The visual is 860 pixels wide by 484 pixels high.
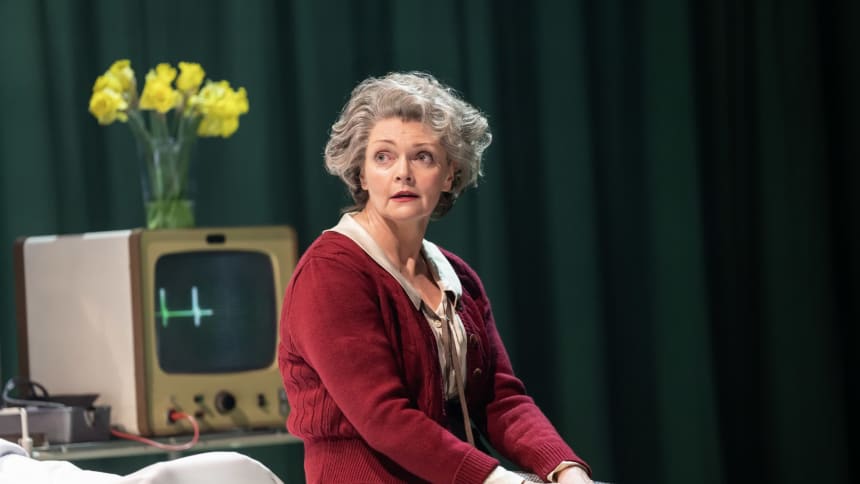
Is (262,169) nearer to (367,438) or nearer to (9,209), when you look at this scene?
(9,209)

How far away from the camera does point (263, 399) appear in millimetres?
2549

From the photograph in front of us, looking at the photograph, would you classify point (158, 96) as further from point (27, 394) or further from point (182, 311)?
point (27, 394)

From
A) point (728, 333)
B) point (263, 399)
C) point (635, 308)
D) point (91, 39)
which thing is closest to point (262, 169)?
point (91, 39)

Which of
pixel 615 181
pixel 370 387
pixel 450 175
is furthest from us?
pixel 615 181

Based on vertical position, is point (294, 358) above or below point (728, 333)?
above

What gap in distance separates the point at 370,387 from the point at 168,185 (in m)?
1.17

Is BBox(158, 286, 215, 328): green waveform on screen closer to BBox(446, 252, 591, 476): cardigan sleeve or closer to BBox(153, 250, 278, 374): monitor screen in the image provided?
BBox(153, 250, 278, 374): monitor screen

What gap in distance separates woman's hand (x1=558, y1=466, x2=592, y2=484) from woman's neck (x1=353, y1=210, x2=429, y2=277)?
0.36 metres

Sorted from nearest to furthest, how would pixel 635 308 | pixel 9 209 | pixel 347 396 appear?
pixel 347 396 → pixel 9 209 → pixel 635 308

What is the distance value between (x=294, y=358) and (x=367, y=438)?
17 cm

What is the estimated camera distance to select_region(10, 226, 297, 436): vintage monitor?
2469 mm

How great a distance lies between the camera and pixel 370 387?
63.1 inches

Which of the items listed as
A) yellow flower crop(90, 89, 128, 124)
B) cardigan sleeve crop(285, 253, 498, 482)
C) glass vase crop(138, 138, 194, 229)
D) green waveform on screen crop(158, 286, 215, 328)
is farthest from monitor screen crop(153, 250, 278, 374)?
cardigan sleeve crop(285, 253, 498, 482)

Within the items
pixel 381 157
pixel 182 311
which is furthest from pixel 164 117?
pixel 381 157
